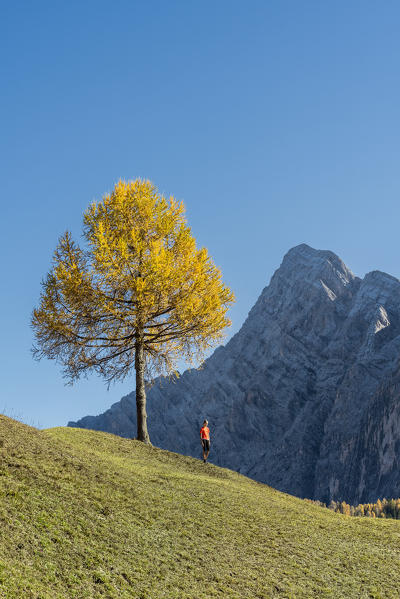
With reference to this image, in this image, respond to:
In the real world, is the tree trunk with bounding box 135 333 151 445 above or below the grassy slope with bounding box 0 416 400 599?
above

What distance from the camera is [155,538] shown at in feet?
45.8

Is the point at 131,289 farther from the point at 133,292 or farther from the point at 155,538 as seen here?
the point at 155,538

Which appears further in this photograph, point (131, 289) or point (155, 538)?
point (131, 289)

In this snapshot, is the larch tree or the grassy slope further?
the larch tree

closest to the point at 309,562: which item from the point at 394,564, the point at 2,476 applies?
the point at 394,564

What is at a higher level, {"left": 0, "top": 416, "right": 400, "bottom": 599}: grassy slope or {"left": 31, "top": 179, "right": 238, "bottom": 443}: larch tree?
{"left": 31, "top": 179, "right": 238, "bottom": 443}: larch tree

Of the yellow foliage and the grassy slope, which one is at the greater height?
the yellow foliage

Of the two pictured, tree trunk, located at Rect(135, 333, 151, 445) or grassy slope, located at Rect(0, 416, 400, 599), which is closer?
grassy slope, located at Rect(0, 416, 400, 599)

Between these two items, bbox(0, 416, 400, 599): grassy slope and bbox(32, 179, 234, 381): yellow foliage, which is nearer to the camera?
bbox(0, 416, 400, 599): grassy slope

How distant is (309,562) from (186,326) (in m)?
15.2

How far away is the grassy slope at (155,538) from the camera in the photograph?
37.2 ft

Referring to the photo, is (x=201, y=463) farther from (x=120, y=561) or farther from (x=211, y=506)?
(x=120, y=561)

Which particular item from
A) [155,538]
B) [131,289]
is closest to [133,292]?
[131,289]

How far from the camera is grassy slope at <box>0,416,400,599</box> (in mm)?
11344
